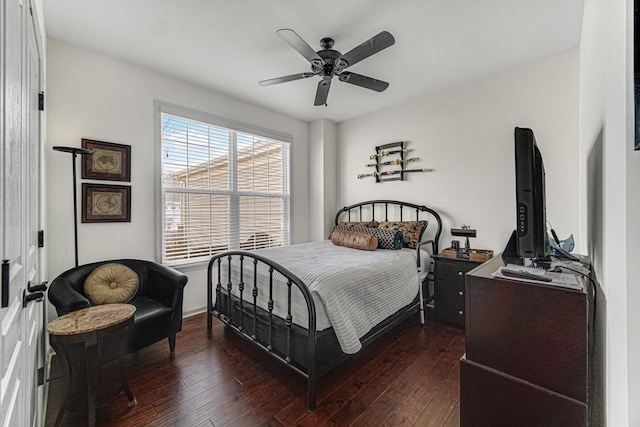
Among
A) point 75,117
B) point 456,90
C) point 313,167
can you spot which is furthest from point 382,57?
point 75,117

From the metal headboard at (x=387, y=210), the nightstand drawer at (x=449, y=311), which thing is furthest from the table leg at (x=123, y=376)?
the metal headboard at (x=387, y=210)

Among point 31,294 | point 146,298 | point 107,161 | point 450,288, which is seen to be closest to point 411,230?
point 450,288

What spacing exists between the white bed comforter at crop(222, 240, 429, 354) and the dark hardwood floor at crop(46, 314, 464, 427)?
35 cm

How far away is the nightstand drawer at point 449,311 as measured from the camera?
9.46 ft

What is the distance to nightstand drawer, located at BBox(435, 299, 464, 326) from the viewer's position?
2885 mm

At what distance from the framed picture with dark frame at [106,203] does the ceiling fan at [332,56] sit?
1830 millimetres

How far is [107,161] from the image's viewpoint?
2.66m

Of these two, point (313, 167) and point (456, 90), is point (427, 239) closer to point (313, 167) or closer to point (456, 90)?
→ point (456, 90)

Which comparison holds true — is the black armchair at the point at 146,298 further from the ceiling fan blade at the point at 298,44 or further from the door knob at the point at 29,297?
the ceiling fan blade at the point at 298,44

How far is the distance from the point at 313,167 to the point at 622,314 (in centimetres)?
410

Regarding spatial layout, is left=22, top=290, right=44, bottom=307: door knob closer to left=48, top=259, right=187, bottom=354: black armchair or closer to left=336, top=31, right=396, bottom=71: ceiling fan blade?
left=48, top=259, right=187, bottom=354: black armchair

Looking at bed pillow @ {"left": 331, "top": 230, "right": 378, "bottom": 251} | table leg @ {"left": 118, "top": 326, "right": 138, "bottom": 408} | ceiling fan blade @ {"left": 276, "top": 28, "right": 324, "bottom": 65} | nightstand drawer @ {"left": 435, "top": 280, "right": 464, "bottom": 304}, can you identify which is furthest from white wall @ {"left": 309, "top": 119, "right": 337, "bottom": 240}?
table leg @ {"left": 118, "top": 326, "right": 138, "bottom": 408}

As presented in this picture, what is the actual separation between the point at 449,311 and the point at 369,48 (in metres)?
2.67

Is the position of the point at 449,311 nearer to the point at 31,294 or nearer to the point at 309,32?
the point at 309,32
